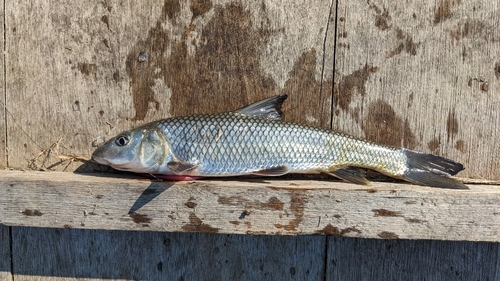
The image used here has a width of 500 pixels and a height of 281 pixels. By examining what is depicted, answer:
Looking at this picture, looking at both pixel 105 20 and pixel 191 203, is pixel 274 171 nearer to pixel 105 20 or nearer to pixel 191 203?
pixel 191 203

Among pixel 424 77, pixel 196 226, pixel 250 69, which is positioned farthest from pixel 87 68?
pixel 424 77

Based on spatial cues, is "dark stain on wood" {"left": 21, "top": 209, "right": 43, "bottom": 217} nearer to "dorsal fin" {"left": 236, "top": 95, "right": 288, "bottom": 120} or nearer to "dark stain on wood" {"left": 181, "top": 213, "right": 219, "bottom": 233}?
"dark stain on wood" {"left": 181, "top": 213, "right": 219, "bottom": 233}

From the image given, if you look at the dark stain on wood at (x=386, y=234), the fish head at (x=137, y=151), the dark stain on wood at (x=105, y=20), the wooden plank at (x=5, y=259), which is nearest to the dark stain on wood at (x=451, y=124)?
the dark stain on wood at (x=386, y=234)

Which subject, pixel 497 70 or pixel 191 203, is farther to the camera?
pixel 497 70

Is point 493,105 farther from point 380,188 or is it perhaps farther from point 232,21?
point 232,21

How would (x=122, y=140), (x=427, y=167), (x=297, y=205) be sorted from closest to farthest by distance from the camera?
1. (x=297, y=205)
2. (x=122, y=140)
3. (x=427, y=167)

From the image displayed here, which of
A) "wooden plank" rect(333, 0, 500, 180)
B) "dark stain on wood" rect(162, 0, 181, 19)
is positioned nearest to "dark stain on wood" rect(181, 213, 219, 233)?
"wooden plank" rect(333, 0, 500, 180)

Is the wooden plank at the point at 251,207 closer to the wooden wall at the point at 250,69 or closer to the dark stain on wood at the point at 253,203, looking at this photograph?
the dark stain on wood at the point at 253,203
